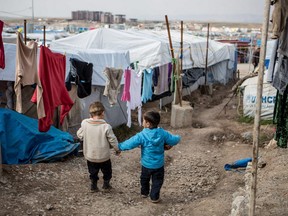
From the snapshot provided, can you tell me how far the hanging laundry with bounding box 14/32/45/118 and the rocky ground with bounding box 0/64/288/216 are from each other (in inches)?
46.7

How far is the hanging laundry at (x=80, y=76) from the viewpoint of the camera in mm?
7930

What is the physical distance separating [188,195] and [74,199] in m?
2.04

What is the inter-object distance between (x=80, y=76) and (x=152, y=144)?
3.66 metres

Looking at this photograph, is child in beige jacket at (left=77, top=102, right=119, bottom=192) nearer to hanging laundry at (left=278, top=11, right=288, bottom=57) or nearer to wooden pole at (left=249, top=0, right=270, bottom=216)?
wooden pole at (left=249, top=0, right=270, bottom=216)

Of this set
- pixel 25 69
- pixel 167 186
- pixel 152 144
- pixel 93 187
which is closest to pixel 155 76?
pixel 167 186

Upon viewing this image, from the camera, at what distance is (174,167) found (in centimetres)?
800

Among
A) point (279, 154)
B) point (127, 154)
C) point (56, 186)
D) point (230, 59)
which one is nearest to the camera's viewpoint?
point (56, 186)

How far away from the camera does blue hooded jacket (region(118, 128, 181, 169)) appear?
5023 mm

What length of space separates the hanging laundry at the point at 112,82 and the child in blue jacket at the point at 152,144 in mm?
4032

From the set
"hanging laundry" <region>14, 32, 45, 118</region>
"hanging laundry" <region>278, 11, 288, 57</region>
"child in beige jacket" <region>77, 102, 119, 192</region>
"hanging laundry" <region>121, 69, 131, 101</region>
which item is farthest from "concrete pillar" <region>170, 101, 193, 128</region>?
"hanging laundry" <region>278, 11, 288, 57</region>

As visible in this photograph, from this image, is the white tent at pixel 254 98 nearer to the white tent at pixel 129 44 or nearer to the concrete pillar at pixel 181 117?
the concrete pillar at pixel 181 117

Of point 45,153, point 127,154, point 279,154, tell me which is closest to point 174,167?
point 127,154

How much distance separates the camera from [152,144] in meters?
5.04

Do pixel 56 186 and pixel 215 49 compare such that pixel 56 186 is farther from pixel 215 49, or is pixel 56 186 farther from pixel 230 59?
pixel 230 59
